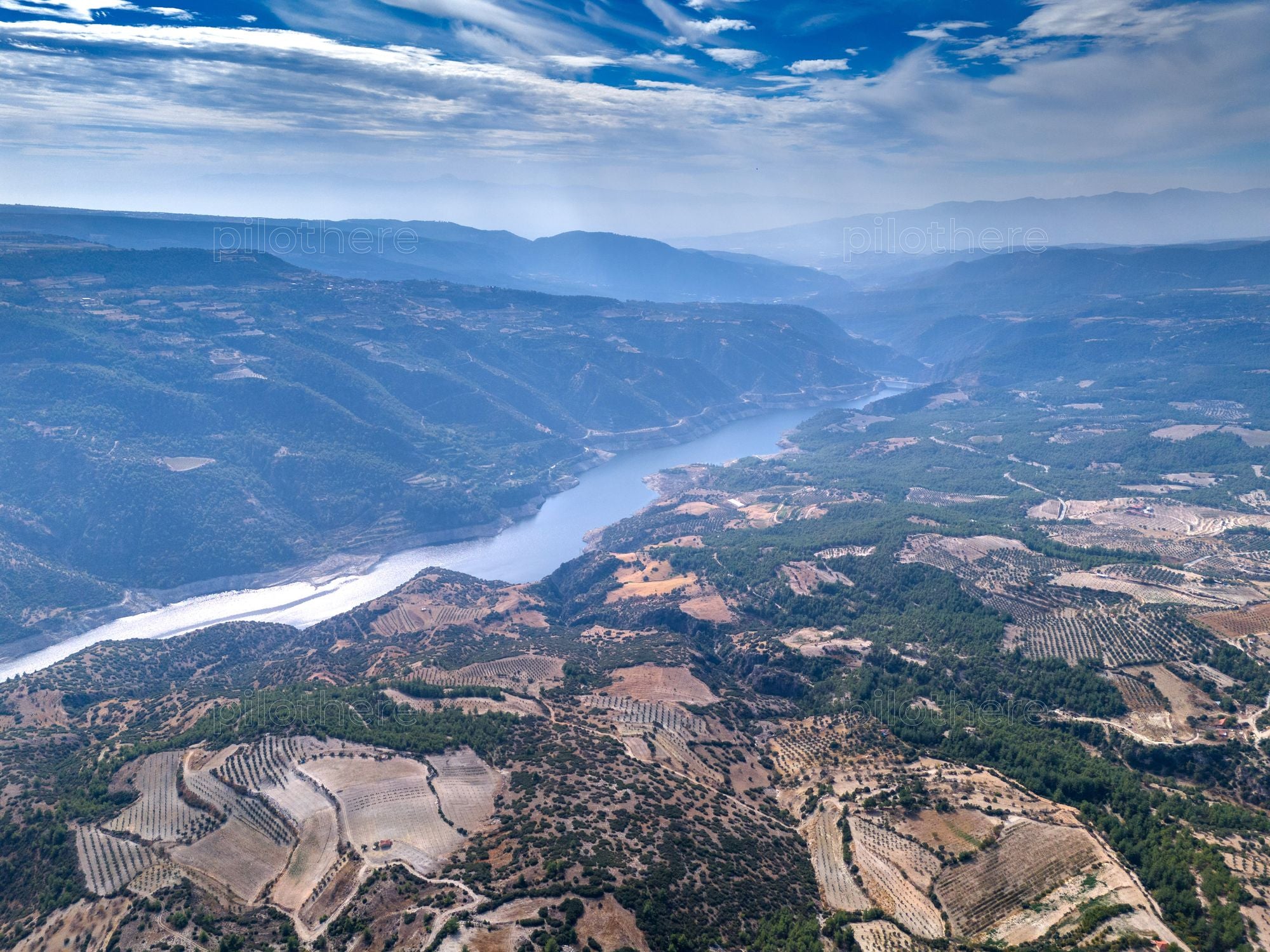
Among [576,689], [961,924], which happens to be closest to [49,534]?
[576,689]

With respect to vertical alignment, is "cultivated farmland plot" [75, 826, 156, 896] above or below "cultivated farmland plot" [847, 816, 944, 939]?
above

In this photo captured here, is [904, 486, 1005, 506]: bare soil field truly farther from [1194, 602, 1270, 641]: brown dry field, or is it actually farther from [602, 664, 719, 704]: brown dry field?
[602, 664, 719, 704]: brown dry field

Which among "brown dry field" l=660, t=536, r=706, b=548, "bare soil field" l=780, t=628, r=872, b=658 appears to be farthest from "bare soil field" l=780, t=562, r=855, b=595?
"brown dry field" l=660, t=536, r=706, b=548

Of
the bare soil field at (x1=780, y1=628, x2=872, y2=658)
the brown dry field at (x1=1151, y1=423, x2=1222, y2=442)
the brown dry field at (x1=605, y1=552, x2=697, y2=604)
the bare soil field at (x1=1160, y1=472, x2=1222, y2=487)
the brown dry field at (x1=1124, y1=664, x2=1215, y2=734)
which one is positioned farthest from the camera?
the brown dry field at (x1=1151, y1=423, x2=1222, y2=442)

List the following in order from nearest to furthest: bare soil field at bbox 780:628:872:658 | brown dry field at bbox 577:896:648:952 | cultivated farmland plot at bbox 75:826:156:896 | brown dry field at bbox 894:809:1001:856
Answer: brown dry field at bbox 577:896:648:952
cultivated farmland plot at bbox 75:826:156:896
brown dry field at bbox 894:809:1001:856
bare soil field at bbox 780:628:872:658

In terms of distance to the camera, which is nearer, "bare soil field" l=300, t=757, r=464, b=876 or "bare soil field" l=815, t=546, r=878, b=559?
"bare soil field" l=300, t=757, r=464, b=876

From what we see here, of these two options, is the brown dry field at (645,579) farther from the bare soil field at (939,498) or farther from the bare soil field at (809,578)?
the bare soil field at (939,498)
